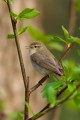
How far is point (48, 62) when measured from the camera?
4.81 m

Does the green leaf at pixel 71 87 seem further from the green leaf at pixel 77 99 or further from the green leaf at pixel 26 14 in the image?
the green leaf at pixel 26 14

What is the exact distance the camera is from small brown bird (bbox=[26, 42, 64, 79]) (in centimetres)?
453

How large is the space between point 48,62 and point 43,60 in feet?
0.69

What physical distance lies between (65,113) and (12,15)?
30.7 ft

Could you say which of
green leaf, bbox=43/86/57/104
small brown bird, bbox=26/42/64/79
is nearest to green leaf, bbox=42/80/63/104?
green leaf, bbox=43/86/57/104

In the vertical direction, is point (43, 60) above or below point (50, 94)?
below

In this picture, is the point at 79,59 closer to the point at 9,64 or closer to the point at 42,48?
the point at 9,64

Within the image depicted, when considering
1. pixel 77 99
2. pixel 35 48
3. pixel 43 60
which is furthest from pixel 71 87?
pixel 35 48

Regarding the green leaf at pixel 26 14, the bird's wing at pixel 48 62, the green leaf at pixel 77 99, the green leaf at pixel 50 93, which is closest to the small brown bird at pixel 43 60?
the bird's wing at pixel 48 62

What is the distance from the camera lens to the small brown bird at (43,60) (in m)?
4.53

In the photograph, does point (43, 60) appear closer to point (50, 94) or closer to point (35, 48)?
point (35, 48)

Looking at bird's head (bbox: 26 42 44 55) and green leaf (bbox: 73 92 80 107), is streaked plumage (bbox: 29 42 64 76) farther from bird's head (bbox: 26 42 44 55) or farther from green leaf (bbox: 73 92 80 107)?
green leaf (bbox: 73 92 80 107)

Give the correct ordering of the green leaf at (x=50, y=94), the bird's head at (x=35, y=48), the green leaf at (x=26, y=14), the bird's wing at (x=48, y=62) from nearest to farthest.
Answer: the green leaf at (x=50, y=94) → the green leaf at (x=26, y=14) → the bird's wing at (x=48, y=62) → the bird's head at (x=35, y=48)

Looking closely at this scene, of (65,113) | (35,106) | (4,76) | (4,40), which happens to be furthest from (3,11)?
(65,113)
